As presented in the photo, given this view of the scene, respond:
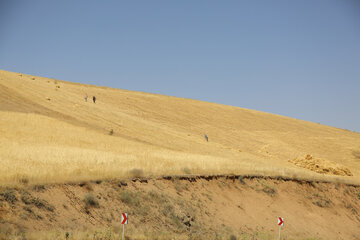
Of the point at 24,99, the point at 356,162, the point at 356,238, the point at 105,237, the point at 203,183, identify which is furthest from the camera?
the point at 356,162

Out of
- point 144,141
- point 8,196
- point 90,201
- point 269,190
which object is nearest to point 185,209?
point 90,201

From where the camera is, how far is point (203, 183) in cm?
2294

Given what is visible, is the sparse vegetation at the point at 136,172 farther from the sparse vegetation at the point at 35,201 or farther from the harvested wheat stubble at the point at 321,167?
the harvested wheat stubble at the point at 321,167

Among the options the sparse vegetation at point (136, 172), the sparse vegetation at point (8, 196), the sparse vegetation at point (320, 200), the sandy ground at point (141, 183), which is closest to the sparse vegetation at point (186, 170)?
the sandy ground at point (141, 183)

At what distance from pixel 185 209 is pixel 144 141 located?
1645cm

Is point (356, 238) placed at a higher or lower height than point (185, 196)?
lower

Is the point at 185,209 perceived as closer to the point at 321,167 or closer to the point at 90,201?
the point at 90,201

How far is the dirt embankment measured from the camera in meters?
14.0

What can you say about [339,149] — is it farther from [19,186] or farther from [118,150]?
[19,186]

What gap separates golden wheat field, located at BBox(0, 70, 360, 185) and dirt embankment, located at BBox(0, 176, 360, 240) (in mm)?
825

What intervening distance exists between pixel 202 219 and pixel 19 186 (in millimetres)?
8346

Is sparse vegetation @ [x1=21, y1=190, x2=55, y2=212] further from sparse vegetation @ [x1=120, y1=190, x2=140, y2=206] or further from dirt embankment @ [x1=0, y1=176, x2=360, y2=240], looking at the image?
sparse vegetation @ [x1=120, y1=190, x2=140, y2=206]

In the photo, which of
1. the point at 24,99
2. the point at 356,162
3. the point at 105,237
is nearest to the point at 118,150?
the point at 105,237

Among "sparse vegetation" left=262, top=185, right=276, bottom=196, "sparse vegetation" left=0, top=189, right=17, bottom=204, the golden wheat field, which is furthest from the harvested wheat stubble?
"sparse vegetation" left=0, top=189, right=17, bottom=204
